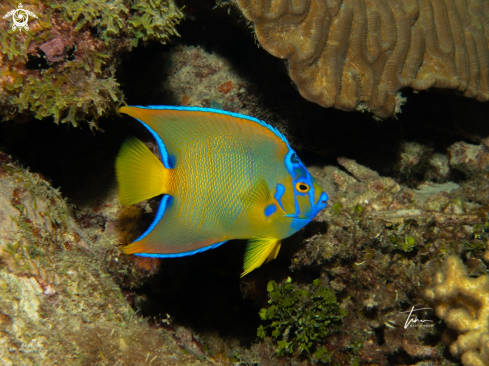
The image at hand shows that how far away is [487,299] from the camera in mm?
2371

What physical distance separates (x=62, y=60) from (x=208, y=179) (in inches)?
56.5

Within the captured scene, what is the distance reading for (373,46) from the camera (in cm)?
323

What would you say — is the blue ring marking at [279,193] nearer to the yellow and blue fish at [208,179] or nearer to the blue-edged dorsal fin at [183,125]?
the yellow and blue fish at [208,179]

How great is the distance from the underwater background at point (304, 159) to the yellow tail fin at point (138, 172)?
56 centimetres

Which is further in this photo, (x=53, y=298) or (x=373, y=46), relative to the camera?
(x=373, y=46)

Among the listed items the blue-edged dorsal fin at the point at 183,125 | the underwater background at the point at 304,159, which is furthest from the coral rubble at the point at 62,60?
the blue-edged dorsal fin at the point at 183,125

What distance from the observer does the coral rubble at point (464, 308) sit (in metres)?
2.31

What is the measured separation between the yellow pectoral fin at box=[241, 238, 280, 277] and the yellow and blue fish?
0.20 meters

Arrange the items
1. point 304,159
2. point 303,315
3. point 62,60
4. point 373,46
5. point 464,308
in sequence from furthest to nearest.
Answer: point 304,159 < point 373,46 < point 303,315 < point 464,308 < point 62,60

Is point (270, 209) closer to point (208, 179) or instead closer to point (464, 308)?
point (208, 179)

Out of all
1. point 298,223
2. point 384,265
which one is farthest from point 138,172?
point 384,265

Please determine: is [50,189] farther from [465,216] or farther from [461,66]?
[461,66]

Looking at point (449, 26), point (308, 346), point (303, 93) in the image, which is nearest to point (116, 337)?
point (308, 346)

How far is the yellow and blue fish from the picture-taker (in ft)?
6.40
